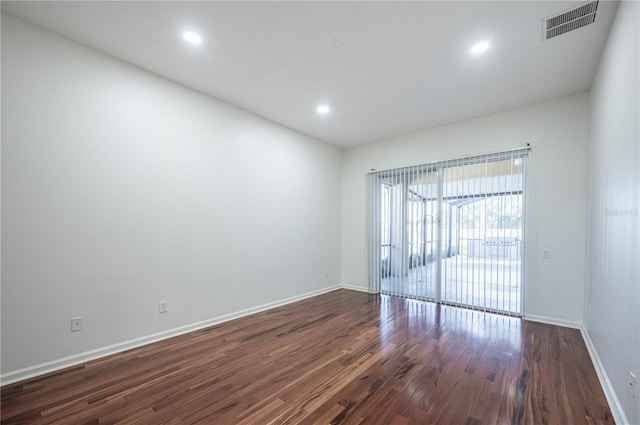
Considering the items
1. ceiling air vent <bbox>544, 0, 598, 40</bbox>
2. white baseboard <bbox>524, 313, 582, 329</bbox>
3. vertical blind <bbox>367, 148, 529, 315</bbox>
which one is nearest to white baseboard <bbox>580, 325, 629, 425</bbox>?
white baseboard <bbox>524, 313, 582, 329</bbox>

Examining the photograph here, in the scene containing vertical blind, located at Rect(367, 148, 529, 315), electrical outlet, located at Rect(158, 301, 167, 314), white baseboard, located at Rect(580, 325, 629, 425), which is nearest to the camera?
white baseboard, located at Rect(580, 325, 629, 425)

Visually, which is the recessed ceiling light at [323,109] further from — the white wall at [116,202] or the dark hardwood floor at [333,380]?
the dark hardwood floor at [333,380]

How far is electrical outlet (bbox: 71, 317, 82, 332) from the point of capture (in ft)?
8.26

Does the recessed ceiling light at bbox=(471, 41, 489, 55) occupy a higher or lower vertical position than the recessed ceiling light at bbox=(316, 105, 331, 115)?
higher

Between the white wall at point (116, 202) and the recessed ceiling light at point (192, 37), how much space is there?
89 centimetres

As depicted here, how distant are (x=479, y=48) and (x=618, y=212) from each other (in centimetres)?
183

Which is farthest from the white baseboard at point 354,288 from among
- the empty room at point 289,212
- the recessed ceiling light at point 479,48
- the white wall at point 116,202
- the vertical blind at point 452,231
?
the recessed ceiling light at point 479,48

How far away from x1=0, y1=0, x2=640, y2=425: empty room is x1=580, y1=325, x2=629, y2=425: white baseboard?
0.03 m

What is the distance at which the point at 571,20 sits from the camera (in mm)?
2266

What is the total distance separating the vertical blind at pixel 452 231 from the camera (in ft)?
12.8

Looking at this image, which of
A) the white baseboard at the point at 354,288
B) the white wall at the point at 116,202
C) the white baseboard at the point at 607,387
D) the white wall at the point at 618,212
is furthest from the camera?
the white baseboard at the point at 354,288

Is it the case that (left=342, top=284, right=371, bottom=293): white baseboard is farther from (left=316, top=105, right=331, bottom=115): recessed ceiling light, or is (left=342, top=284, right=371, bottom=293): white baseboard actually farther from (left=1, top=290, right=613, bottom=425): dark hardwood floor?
(left=316, top=105, right=331, bottom=115): recessed ceiling light

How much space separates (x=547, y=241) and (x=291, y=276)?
3.81 meters

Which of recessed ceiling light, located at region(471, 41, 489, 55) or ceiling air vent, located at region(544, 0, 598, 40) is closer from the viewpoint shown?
ceiling air vent, located at region(544, 0, 598, 40)
